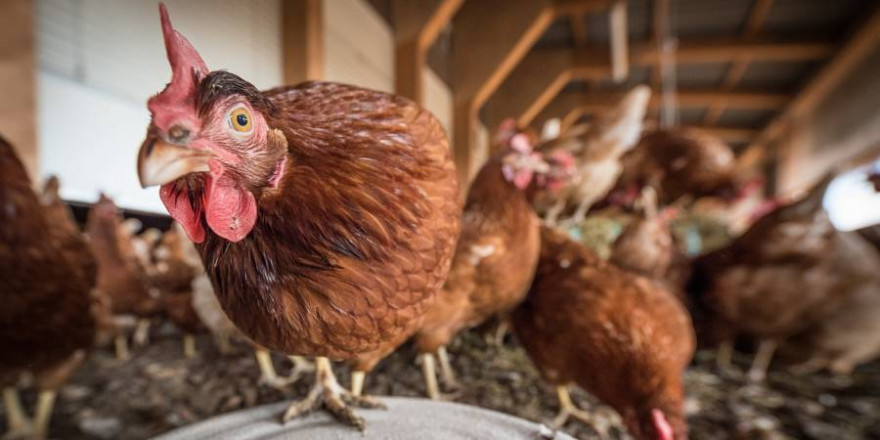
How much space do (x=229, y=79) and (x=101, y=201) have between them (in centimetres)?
84

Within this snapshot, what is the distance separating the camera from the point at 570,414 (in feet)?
2.25

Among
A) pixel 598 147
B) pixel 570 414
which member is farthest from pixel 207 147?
pixel 598 147

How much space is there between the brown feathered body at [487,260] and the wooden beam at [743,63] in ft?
5.02

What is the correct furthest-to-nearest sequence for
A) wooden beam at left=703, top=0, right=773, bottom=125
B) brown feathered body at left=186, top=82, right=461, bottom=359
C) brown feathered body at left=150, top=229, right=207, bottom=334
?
1. wooden beam at left=703, top=0, right=773, bottom=125
2. brown feathered body at left=150, top=229, right=207, bottom=334
3. brown feathered body at left=186, top=82, right=461, bottom=359

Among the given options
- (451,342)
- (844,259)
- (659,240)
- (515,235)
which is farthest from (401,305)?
(844,259)

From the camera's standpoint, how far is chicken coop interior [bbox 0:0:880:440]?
14.9 inches

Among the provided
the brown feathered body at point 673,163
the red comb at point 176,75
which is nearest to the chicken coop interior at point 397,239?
the red comb at point 176,75

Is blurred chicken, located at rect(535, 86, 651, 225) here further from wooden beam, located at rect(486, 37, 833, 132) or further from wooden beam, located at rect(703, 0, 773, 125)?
wooden beam, located at rect(703, 0, 773, 125)

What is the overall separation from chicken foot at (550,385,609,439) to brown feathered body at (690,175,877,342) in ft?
3.12

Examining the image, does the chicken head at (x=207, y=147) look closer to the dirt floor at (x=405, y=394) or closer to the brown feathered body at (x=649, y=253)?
the dirt floor at (x=405, y=394)

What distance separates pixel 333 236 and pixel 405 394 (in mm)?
433

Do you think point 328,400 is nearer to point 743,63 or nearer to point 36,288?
point 36,288

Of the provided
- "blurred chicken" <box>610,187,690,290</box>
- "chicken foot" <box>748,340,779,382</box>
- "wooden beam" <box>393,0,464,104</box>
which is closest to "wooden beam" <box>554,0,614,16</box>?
"wooden beam" <box>393,0,464,104</box>

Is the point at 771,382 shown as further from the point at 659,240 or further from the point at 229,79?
the point at 229,79
